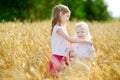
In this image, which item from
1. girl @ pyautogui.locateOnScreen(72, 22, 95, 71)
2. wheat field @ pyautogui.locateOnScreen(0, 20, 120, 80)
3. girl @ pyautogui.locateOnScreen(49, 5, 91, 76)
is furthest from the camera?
girl @ pyautogui.locateOnScreen(49, 5, 91, 76)

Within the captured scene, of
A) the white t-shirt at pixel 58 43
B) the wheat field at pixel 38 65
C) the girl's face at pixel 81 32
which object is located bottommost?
the wheat field at pixel 38 65

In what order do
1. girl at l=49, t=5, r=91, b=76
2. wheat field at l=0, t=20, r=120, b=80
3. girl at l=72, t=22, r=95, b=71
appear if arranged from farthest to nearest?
1. girl at l=49, t=5, r=91, b=76
2. girl at l=72, t=22, r=95, b=71
3. wheat field at l=0, t=20, r=120, b=80

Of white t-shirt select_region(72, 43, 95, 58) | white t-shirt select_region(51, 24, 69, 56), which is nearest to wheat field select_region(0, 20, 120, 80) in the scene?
white t-shirt select_region(72, 43, 95, 58)

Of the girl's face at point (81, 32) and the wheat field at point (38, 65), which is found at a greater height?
the girl's face at point (81, 32)

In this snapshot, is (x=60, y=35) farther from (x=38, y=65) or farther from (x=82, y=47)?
(x=38, y=65)

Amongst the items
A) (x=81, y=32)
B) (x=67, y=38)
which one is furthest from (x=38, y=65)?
(x=81, y=32)

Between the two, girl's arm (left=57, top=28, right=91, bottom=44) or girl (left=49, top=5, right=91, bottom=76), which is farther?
girl (left=49, top=5, right=91, bottom=76)

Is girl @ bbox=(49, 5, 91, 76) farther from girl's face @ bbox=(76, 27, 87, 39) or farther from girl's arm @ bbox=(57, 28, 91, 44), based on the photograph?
girl's face @ bbox=(76, 27, 87, 39)

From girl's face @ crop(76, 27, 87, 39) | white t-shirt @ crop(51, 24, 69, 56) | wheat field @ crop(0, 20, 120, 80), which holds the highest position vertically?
girl's face @ crop(76, 27, 87, 39)

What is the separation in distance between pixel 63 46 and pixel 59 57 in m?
0.15

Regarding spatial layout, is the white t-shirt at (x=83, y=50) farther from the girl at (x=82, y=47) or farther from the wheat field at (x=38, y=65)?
the wheat field at (x=38, y=65)

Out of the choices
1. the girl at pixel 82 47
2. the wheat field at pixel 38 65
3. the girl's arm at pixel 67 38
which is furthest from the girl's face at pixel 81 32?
the wheat field at pixel 38 65

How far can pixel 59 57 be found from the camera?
19.8ft

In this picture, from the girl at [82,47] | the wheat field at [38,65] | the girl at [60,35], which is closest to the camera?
the wheat field at [38,65]
